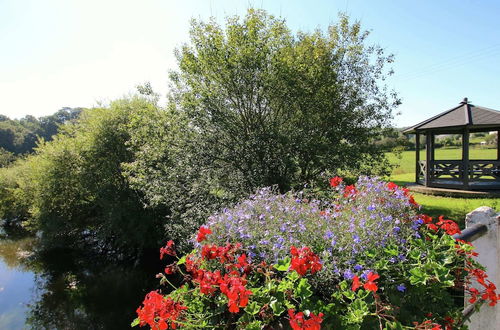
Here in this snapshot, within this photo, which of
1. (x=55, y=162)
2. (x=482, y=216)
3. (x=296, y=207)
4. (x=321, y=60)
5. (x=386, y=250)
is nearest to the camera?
(x=386, y=250)

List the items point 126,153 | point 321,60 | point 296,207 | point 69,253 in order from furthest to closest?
point 69,253, point 126,153, point 321,60, point 296,207

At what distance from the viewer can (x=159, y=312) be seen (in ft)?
5.11

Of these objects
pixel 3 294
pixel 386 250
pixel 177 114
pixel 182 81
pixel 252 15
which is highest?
pixel 252 15

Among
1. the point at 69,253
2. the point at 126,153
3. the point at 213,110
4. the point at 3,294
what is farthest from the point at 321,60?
the point at 69,253

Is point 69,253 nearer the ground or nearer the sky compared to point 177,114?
nearer the ground

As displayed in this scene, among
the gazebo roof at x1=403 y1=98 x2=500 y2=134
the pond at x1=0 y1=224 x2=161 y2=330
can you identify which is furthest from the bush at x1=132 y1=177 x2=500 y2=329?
the gazebo roof at x1=403 y1=98 x2=500 y2=134

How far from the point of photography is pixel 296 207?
8.77 feet

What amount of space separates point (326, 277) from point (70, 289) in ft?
36.4

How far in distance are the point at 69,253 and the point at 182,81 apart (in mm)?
10666

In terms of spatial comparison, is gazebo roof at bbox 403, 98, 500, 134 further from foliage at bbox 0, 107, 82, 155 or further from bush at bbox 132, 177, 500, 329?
foliage at bbox 0, 107, 82, 155

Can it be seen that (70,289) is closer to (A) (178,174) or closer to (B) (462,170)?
(A) (178,174)

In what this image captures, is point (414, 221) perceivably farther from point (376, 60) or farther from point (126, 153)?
point (126, 153)

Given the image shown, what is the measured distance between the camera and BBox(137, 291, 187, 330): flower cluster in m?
1.52

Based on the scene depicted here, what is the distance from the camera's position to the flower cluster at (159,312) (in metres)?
1.52
